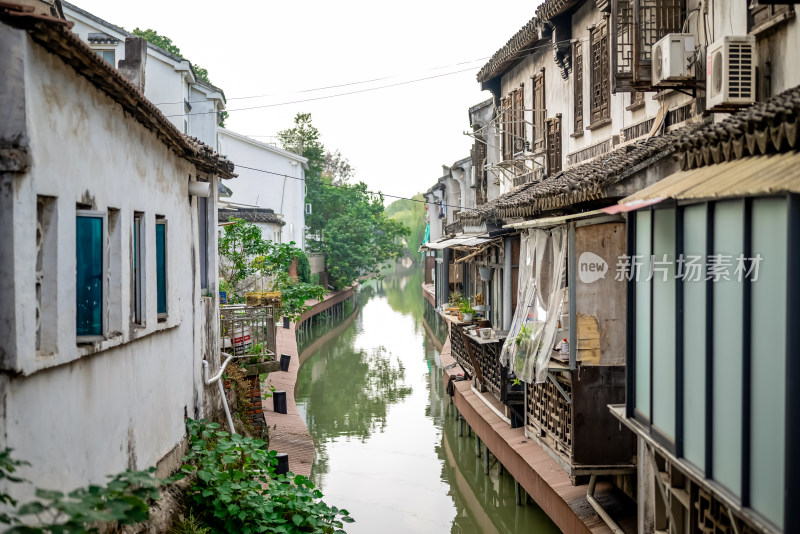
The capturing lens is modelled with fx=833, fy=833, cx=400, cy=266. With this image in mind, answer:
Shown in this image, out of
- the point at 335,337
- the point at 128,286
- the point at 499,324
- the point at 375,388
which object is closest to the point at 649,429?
the point at 128,286

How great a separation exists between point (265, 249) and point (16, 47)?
13549 mm

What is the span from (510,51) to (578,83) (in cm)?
419

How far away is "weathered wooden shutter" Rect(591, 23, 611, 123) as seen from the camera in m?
13.1

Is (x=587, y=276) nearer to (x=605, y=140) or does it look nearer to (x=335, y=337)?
(x=605, y=140)

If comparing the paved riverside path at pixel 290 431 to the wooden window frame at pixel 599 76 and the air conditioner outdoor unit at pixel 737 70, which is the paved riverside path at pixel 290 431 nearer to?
the wooden window frame at pixel 599 76

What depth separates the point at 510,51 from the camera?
18.6 meters

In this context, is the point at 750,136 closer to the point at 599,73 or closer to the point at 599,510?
the point at 599,510

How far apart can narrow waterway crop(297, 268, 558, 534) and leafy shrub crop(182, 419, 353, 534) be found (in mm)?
4476

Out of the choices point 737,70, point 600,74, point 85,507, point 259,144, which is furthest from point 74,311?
point 259,144

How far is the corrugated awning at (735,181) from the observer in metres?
4.27

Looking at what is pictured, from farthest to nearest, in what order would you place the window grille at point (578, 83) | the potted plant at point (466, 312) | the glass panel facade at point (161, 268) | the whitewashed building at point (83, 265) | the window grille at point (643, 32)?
1. the potted plant at point (466, 312)
2. the window grille at point (578, 83)
3. the window grille at point (643, 32)
4. the glass panel facade at point (161, 268)
5. the whitewashed building at point (83, 265)

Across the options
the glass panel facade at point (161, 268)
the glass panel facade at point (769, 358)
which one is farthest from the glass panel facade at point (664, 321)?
the glass panel facade at point (161, 268)

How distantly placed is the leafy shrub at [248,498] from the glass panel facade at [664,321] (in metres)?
3.64

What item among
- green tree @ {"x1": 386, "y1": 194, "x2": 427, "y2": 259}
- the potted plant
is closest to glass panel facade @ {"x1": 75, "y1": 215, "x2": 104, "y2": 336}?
the potted plant
